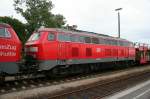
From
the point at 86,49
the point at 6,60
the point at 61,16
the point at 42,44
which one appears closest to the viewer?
the point at 6,60

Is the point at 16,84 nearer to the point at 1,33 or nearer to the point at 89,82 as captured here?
the point at 1,33

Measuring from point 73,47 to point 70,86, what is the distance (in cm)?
490

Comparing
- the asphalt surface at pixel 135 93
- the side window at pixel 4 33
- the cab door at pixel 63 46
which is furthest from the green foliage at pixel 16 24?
the asphalt surface at pixel 135 93

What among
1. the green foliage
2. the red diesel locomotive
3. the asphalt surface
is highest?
the green foliage

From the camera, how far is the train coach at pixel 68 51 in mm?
19453

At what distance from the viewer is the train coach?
766 inches

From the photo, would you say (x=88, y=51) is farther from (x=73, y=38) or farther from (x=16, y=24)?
(x=16, y=24)

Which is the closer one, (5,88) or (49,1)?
(5,88)

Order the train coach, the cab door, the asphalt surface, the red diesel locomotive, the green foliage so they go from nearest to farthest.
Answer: the asphalt surface
the red diesel locomotive
the train coach
the cab door
the green foliage

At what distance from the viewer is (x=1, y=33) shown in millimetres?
15836

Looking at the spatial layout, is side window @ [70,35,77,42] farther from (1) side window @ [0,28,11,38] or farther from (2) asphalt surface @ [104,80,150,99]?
(1) side window @ [0,28,11,38]

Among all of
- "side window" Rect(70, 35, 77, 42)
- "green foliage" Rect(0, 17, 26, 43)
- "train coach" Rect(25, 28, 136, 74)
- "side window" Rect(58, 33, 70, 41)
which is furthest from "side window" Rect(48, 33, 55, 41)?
"green foliage" Rect(0, 17, 26, 43)

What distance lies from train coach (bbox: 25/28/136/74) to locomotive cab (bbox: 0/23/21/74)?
9.43 ft

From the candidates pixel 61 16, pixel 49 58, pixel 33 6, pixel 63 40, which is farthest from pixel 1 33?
pixel 61 16
